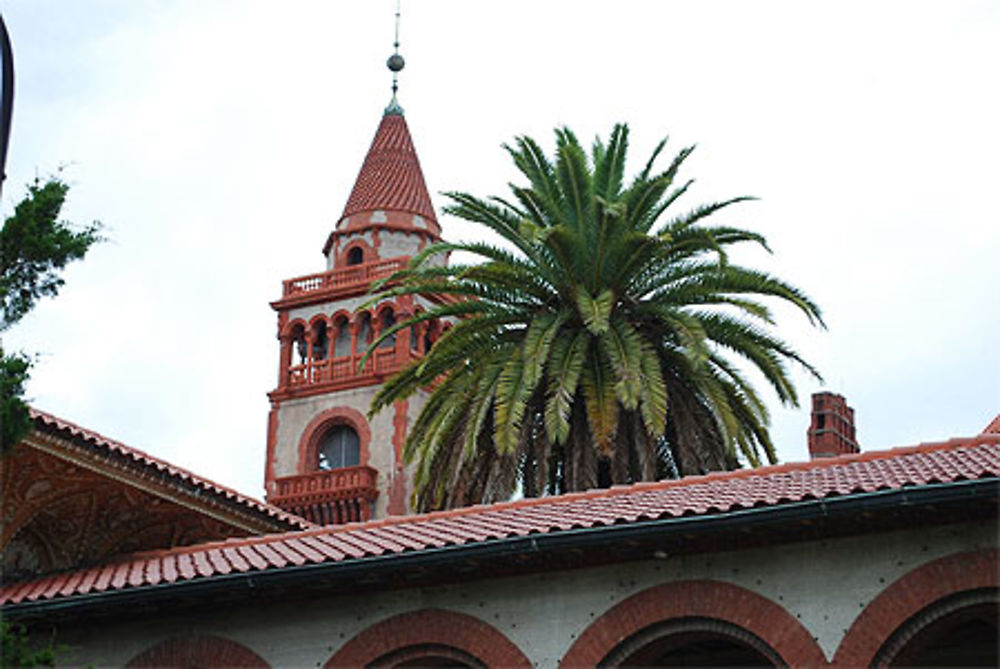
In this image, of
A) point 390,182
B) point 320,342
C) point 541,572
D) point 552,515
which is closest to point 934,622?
point 541,572

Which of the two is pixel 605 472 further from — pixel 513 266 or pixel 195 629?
pixel 195 629

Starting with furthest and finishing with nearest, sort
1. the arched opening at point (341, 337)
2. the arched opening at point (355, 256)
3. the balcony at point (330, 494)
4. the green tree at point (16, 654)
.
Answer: the arched opening at point (355, 256)
the arched opening at point (341, 337)
the balcony at point (330, 494)
the green tree at point (16, 654)

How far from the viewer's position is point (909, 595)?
16578 millimetres

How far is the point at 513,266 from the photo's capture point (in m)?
28.6

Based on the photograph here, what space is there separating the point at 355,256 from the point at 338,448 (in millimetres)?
6700

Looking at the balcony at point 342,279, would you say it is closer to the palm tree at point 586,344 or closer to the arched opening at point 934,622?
the palm tree at point 586,344

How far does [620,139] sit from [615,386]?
16.8 feet

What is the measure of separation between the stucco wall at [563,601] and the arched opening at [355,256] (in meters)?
40.1

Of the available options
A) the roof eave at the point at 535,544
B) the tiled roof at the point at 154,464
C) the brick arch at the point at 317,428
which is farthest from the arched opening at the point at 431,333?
the roof eave at the point at 535,544

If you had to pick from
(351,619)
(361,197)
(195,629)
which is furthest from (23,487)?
(361,197)

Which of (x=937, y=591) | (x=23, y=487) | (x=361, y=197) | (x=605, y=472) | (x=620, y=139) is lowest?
(x=937, y=591)

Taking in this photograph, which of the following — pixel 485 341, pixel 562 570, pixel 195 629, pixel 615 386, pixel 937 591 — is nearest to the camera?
pixel 937 591

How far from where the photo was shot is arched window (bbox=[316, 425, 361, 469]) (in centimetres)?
5716

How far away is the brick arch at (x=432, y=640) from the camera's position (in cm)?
1814
